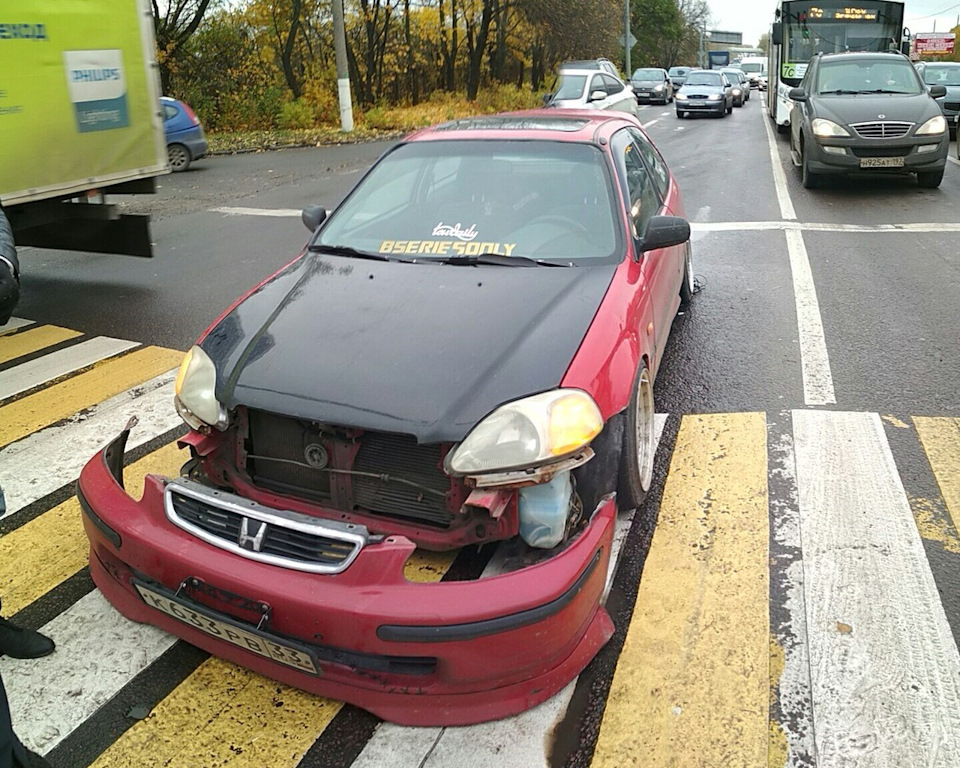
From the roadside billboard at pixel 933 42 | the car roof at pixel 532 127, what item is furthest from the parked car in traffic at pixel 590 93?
the roadside billboard at pixel 933 42

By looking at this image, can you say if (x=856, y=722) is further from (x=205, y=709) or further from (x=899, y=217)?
(x=899, y=217)

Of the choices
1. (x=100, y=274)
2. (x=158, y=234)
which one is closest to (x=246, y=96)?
(x=158, y=234)

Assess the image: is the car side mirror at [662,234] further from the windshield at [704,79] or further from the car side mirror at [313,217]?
the windshield at [704,79]

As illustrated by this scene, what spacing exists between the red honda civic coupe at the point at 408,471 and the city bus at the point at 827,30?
17.7m

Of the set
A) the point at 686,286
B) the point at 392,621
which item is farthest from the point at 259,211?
the point at 392,621

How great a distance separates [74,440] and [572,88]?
55.7 feet

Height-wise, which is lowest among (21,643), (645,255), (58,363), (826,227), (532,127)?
(21,643)

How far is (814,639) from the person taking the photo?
3031 mm

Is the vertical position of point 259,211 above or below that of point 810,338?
above

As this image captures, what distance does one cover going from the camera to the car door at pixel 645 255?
4086 millimetres

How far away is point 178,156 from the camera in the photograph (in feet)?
52.4

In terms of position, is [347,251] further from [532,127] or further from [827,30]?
[827,30]

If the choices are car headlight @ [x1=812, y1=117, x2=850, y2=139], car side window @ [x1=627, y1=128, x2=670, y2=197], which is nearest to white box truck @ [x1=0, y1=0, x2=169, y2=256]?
car side window @ [x1=627, y1=128, x2=670, y2=197]

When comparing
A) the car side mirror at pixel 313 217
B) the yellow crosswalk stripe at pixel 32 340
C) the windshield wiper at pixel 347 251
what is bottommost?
the yellow crosswalk stripe at pixel 32 340
